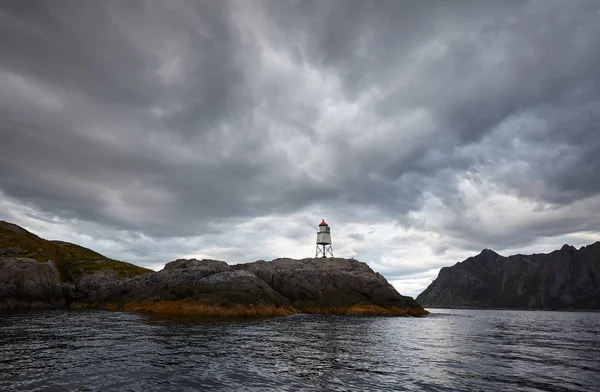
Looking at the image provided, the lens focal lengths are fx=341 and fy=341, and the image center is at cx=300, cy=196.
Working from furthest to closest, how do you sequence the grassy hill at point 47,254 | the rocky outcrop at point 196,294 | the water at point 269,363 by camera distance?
the grassy hill at point 47,254
the rocky outcrop at point 196,294
the water at point 269,363

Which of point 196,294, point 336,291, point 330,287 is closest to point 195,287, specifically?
point 196,294

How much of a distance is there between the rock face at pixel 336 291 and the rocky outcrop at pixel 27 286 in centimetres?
4243

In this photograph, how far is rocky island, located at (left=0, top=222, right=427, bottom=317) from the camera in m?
58.0

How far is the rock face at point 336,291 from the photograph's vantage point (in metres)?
76.4

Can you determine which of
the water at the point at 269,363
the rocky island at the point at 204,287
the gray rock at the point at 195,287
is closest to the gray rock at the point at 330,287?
the rocky island at the point at 204,287

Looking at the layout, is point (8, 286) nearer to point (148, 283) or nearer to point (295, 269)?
point (148, 283)

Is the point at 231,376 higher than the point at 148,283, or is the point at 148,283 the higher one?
the point at 148,283

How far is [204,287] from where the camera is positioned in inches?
2315

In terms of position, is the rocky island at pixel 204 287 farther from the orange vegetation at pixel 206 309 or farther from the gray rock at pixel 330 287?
the gray rock at pixel 330 287

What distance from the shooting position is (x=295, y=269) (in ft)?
276

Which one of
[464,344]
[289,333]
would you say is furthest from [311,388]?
[464,344]

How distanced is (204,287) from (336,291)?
32.8m

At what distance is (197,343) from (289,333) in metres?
11.1

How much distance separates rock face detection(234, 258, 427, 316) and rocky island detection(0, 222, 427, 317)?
8.8 inches
